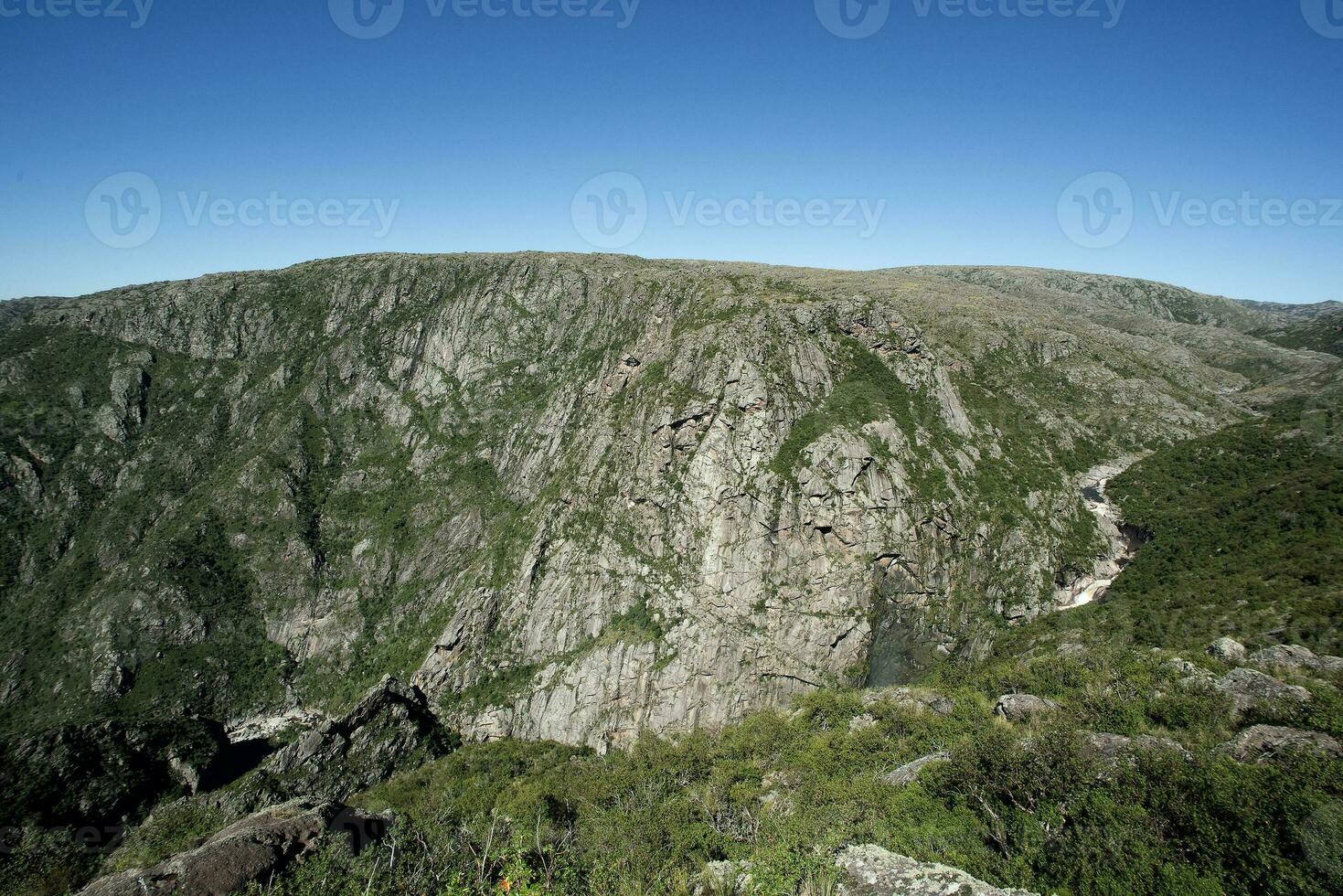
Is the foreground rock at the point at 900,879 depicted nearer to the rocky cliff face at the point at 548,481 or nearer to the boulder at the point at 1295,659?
the boulder at the point at 1295,659

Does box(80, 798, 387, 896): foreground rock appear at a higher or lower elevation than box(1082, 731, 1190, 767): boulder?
lower

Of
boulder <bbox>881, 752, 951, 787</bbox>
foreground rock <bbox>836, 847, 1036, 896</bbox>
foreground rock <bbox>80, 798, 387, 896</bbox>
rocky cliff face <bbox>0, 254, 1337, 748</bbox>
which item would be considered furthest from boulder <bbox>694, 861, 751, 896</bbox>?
rocky cliff face <bbox>0, 254, 1337, 748</bbox>

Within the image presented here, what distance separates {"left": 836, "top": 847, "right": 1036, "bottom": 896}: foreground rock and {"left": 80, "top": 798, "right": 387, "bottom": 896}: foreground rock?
30.5 meters

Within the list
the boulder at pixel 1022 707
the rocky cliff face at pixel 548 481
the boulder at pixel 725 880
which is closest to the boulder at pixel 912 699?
the boulder at pixel 1022 707

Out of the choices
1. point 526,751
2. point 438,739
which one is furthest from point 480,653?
point 526,751

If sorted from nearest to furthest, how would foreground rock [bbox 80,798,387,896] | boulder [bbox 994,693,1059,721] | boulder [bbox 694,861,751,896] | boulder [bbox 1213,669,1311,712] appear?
boulder [bbox 694,861,751,896]
foreground rock [bbox 80,798,387,896]
boulder [bbox 1213,669,1311,712]
boulder [bbox 994,693,1059,721]

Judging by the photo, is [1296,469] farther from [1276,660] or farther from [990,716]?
[990,716]

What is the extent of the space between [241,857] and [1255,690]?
64112 millimetres

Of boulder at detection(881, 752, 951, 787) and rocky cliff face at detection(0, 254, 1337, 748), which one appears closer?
boulder at detection(881, 752, 951, 787)

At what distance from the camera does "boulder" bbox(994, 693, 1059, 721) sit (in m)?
44.3

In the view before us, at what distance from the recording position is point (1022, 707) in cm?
4553

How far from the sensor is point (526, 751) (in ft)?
237

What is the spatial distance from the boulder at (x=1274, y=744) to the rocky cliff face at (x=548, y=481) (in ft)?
132

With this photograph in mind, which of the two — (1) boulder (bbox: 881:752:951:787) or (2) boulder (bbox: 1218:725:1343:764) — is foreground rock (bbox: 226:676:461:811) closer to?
(1) boulder (bbox: 881:752:951:787)
